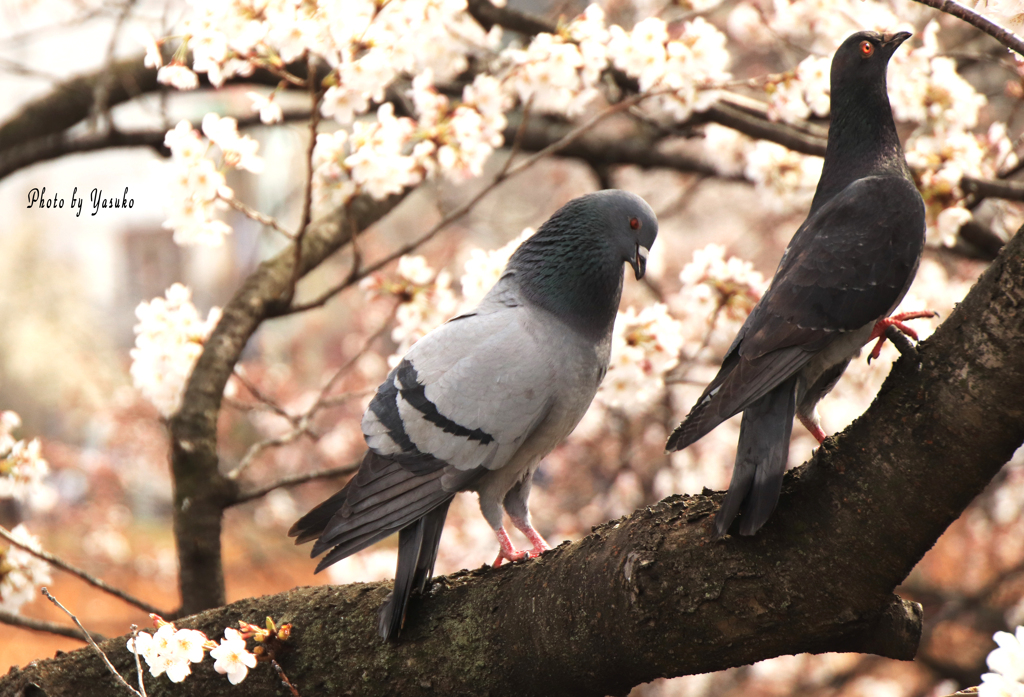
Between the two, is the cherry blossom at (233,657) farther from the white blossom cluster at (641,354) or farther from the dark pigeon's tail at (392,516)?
the white blossom cluster at (641,354)

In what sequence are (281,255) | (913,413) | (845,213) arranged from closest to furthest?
(913,413) < (845,213) < (281,255)

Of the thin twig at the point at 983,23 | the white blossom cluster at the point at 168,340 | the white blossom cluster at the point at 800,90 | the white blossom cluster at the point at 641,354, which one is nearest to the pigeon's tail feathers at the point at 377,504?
the white blossom cluster at the point at 641,354

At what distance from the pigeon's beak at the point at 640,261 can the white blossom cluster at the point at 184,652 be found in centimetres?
154

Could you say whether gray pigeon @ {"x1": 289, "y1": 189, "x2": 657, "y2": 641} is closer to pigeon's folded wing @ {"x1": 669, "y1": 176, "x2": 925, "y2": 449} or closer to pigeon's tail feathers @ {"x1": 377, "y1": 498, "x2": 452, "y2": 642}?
pigeon's tail feathers @ {"x1": 377, "y1": 498, "x2": 452, "y2": 642}

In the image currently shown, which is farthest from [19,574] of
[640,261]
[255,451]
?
[640,261]

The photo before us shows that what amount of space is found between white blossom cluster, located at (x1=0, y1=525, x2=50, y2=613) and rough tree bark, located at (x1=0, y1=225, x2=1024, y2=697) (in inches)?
60.6

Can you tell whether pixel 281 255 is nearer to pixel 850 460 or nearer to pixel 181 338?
pixel 181 338

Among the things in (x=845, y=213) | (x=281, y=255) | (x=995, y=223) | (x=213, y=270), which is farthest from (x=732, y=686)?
(x=213, y=270)

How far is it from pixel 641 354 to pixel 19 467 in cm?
236

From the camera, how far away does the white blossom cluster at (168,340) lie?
11.7 ft

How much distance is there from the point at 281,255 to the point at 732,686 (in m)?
5.22

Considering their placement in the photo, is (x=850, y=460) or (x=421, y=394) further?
(x=421, y=394)

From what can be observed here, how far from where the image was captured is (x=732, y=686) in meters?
6.85

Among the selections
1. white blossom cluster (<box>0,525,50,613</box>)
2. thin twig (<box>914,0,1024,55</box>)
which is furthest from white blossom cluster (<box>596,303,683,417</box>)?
white blossom cluster (<box>0,525,50,613</box>)
